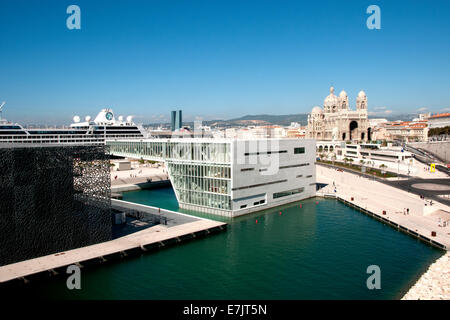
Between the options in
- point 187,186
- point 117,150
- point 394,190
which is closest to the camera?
point 187,186

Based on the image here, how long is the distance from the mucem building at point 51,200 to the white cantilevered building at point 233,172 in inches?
593

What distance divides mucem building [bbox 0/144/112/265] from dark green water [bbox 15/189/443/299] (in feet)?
13.6

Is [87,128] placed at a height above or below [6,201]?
above

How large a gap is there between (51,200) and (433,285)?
28911mm

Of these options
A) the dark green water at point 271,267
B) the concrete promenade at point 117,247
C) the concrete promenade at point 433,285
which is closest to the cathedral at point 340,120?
the dark green water at point 271,267

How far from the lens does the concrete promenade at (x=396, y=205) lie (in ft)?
125

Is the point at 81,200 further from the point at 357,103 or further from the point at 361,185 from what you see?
the point at 357,103

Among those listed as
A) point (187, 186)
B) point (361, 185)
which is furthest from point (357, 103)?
point (187, 186)

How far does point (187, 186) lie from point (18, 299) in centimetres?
2633

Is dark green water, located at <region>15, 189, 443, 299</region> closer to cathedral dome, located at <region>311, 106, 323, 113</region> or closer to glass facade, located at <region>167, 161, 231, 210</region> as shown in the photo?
glass facade, located at <region>167, 161, 231, 210</region>

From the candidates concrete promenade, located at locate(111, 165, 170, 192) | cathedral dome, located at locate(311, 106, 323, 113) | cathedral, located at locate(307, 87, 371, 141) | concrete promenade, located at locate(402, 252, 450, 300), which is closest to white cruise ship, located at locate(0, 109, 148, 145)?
concrete promenade, located at locate(111, 165, 170, 192)

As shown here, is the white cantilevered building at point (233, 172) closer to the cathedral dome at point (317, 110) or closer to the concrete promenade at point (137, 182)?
the concrete promenade at point (137, 182)
